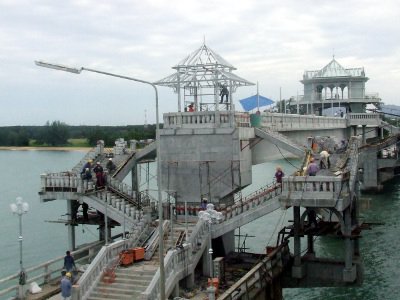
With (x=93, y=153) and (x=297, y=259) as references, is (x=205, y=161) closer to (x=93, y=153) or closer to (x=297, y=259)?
(x=297, y=259)

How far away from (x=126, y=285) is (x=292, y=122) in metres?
23.5

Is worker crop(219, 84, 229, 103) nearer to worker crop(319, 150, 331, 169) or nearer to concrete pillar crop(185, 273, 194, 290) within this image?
worker crop(319, 150, 331, 169)

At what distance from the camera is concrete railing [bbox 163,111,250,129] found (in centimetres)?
2967

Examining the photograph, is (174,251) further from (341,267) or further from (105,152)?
(105,152)

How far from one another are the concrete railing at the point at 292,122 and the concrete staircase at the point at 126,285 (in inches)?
562

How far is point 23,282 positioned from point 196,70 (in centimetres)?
1415

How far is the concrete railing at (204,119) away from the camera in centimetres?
2967

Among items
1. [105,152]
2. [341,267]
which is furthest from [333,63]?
[341,267]

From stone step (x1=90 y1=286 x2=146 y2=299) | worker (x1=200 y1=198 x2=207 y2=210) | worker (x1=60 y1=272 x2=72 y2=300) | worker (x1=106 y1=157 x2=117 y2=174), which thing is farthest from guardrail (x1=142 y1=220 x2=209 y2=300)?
worker (x1=106 y1=157 x2=117 y2=174)

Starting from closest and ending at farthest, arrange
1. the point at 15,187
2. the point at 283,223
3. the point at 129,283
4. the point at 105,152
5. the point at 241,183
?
1. the point at 129,283
2. the point at 241,183
3. the point at 105,152
4. the point at 283,223
5. the point at 15,187

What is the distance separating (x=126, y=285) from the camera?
869 inches

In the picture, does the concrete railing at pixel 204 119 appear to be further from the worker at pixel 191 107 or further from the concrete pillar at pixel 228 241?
the concrete pillar at pixel 228 241

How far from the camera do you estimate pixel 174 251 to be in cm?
2277

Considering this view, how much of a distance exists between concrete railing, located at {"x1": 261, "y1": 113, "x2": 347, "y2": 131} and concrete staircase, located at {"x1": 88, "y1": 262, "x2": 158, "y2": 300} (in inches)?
562
